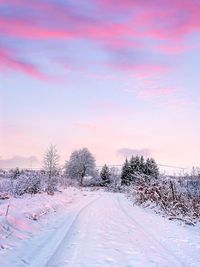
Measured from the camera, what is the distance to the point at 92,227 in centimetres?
1309

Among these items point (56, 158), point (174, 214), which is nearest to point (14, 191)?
point (174, 214)

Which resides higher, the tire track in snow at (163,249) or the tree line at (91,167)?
the tree line at (91,167)

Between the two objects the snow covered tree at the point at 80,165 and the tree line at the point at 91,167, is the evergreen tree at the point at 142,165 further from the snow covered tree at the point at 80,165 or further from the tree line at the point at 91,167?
the snow covered tree at the point at 80,165

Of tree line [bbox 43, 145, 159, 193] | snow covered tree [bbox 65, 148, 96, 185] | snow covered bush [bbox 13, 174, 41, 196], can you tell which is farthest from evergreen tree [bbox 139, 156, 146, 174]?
snow covered bush [bbox 13, 174, 41, 196]

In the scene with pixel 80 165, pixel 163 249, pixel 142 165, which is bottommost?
pixel 163 249

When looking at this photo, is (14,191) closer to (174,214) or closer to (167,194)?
(167,194)

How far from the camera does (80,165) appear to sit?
336ft

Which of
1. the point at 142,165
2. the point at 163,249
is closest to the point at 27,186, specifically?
the point at 163,249

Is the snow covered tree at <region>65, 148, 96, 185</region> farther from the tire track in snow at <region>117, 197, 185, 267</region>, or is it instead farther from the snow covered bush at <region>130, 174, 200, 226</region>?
the tire track in snow at <region>117, 197, 185, 267</region>

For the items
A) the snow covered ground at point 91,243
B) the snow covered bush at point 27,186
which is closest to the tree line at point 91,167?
the snow covered bush at point 27,186

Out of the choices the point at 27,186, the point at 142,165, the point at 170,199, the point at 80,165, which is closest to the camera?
the point at 170,199

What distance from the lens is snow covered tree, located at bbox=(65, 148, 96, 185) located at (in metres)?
102

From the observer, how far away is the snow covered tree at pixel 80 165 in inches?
3996

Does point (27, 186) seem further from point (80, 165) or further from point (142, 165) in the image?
point (80, 165)
